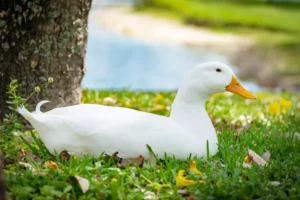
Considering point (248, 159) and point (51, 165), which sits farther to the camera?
point (248, 159)

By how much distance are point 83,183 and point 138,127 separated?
2.04 feet

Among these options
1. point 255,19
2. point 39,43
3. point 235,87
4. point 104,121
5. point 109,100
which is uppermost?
point 255,19

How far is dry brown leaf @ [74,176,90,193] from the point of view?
2814mm

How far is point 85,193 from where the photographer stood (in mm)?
2840

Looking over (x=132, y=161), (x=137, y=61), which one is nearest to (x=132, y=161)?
(x=132, y=161)

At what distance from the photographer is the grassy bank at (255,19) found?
15.5 meters

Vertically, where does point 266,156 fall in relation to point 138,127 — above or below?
below

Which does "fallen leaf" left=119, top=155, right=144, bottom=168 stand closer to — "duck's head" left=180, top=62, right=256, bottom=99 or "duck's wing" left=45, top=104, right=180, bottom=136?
"duck's wing" left=45, top=104, right=180, bottom=136

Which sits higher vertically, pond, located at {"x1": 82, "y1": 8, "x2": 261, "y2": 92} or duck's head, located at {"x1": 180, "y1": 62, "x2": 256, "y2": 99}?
duck's head, located at {"x1": 180, "y1": 62, "x2": 256, "y2": 99}

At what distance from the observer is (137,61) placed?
1523cm

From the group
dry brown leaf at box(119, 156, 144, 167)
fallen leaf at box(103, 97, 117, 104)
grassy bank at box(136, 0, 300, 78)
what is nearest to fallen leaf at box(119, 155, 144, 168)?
dry brown leaf at box(119, 156, 144, 167)

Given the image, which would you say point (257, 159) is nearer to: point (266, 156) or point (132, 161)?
point (266, 156)

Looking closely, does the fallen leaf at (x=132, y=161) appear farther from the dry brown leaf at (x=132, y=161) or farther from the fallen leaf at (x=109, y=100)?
the fallen leaf at (x=109, y=100)

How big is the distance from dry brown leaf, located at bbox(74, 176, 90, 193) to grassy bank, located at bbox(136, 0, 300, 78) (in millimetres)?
11111
